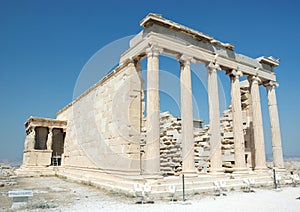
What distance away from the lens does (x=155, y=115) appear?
9891 millimetres

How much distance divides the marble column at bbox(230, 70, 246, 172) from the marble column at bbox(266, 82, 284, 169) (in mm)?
3380

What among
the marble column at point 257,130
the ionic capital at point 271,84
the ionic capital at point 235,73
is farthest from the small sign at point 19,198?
the ionic capital at point 271,84

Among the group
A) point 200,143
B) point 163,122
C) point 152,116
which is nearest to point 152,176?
point 152,116

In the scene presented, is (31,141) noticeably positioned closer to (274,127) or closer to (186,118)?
(186,118)

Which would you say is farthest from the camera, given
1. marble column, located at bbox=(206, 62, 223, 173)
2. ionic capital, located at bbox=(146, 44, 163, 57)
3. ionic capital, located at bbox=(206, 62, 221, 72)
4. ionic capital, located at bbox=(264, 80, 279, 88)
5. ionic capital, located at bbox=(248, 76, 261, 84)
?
ionic capital, located at bbox=(264, 80, 279, 88)

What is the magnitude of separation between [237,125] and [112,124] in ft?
21.0

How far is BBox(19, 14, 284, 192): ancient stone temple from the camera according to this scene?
10.2 metres

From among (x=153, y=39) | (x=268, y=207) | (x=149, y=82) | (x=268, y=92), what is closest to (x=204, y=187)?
(x=268, y=207)

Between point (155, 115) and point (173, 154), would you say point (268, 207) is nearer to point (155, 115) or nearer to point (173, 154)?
point (155, 115)

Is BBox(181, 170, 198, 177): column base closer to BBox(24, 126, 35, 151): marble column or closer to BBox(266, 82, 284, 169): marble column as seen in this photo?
BBox(266, 82, 284, 169): marble column

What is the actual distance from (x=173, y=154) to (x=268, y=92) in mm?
7166

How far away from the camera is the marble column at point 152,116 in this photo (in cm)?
950

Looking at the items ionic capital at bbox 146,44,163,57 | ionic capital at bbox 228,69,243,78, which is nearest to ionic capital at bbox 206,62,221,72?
ionic capital at bbox 228,69,243,78

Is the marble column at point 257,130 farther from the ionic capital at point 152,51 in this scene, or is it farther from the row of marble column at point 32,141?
the row of marble column at point 32,141
